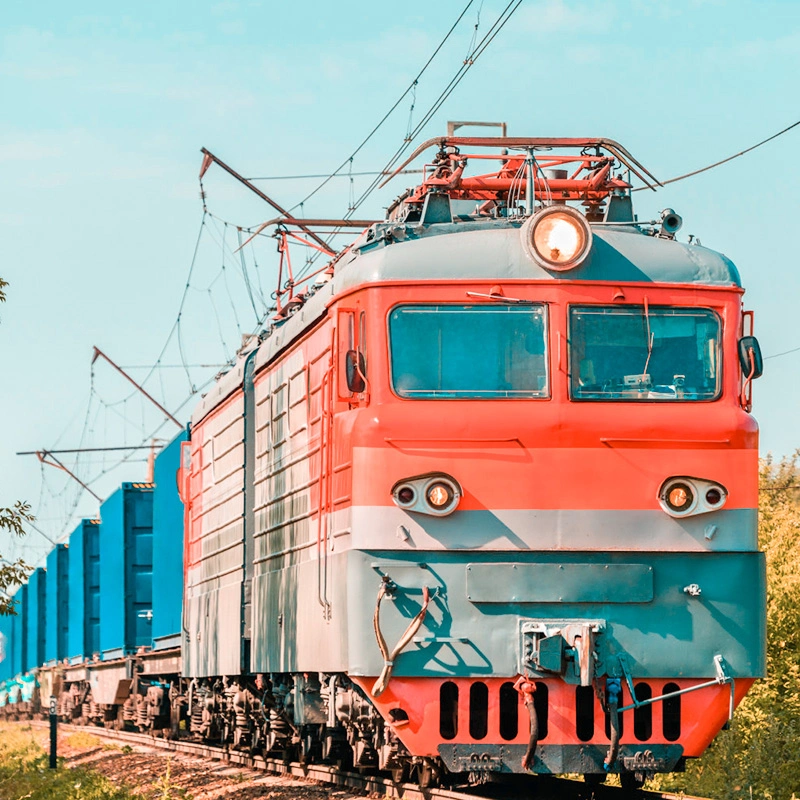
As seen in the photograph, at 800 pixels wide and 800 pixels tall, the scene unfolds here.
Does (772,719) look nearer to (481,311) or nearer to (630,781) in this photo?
(630,781)

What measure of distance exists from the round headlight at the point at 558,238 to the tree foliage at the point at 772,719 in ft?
16.3

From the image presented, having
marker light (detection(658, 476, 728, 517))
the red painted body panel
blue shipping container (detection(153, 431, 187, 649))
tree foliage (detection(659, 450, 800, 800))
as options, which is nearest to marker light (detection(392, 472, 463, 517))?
the red painted body panel

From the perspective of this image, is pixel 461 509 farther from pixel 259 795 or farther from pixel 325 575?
pixel 259 795

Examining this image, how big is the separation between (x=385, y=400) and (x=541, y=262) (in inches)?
54.6

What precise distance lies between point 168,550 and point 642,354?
498 inches

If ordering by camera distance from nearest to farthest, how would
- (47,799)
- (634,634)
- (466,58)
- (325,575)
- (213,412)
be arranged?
(634,634)
(325,575)
(466,58)
(47,799)
(213,412)

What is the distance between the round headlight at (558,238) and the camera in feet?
34.8

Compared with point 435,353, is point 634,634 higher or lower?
lower

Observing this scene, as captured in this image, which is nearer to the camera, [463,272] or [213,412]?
[463,272]

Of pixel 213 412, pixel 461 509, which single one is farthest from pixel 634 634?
pixel 213 412

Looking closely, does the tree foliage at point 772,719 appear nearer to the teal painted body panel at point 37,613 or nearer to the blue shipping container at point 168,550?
the blue shipping container at point 168,550

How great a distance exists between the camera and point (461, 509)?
10.3 meters

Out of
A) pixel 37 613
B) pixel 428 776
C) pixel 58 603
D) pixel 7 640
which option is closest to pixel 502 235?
pixel 428 776

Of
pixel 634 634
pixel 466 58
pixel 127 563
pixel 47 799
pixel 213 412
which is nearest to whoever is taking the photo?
pixel 634 634
